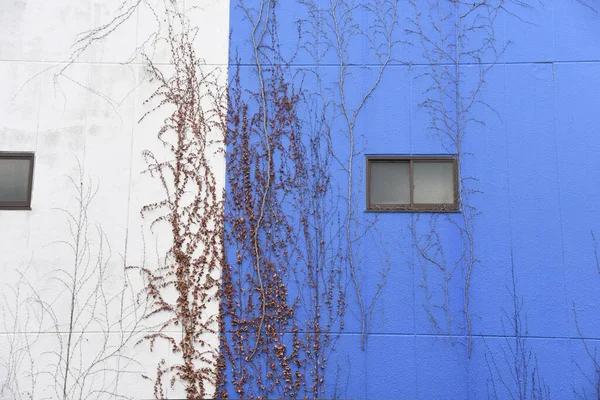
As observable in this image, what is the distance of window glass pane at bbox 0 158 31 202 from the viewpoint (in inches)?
203

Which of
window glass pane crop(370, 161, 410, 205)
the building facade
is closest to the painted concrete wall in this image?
the building facade

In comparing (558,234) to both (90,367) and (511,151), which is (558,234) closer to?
(511,151)

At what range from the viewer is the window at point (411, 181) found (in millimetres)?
5094

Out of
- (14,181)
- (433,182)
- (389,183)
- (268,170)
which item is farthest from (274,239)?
(14,181)

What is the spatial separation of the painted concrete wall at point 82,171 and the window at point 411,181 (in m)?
1.35

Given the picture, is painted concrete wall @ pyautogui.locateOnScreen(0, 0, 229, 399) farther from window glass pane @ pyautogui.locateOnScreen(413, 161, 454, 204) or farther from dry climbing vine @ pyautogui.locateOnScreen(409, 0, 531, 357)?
dry climbing vine @ pyautogui.locateOnScreen(409, 0, 531, 357)

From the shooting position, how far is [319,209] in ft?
16.7

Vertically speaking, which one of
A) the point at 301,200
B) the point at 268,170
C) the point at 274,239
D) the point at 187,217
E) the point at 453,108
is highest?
the point at 453,108

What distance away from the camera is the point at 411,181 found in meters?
5.10

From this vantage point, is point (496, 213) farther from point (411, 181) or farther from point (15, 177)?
point (15, 177)

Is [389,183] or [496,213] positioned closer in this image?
[496,213]

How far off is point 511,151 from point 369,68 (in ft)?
4.64

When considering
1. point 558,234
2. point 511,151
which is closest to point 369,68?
point 511,151

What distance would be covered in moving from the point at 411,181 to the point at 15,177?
→ 3423 mm
